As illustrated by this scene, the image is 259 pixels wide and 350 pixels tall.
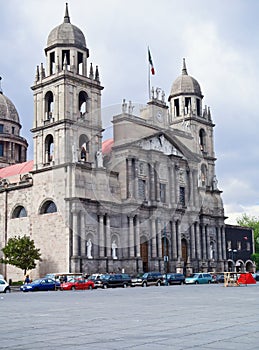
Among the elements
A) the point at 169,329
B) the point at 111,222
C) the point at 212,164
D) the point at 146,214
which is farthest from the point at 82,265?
the point at 169,329

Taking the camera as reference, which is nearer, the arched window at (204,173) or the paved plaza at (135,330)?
the paved plaza at (135,330)

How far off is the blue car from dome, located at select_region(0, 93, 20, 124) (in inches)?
1780

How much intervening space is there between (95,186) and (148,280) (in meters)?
12.2

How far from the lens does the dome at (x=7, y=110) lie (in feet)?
283

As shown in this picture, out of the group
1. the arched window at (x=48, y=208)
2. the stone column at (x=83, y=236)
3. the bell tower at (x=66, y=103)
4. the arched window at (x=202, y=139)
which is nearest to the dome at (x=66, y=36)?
the bell tower at (x=66, y=103)

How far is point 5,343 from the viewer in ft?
37.2

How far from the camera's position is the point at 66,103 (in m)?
59.7

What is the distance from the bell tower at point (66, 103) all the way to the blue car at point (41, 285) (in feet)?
52.2

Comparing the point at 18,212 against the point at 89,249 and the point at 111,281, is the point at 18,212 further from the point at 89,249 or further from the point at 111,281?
the point at 111,281

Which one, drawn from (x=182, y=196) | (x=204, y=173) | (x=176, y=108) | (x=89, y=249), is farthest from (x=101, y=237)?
(x=176, y=108)

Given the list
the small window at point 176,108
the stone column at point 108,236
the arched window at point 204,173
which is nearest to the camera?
the stone column at point 108,236

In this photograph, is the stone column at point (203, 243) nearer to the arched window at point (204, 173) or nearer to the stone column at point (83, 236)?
the arched window at point (204, 173)

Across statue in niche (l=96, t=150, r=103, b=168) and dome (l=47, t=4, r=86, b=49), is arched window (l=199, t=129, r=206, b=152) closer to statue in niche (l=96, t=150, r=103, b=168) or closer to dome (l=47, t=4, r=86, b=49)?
statue in niche (l=96, t=150, r=103, b=168)

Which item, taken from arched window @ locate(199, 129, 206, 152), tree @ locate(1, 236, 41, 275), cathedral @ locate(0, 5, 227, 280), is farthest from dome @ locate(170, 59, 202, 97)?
tree @ locate(1, 236, 41, 275)
